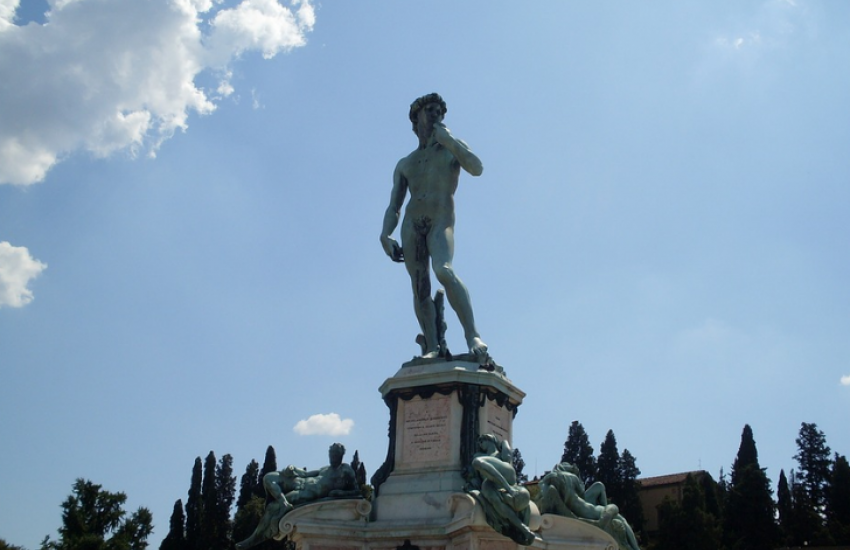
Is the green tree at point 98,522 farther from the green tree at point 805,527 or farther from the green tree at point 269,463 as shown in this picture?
the green tree at point 805,527

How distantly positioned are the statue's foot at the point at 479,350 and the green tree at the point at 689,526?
41911mm

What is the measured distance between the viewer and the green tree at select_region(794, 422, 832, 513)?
187ft

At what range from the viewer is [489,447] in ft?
33.0

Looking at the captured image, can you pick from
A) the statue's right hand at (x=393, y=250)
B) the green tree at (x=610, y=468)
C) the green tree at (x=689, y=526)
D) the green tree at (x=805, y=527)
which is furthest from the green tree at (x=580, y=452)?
the statue's right hand at (x=393, y=250)

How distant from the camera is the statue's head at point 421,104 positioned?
12.5 m

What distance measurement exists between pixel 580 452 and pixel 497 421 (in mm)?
48892

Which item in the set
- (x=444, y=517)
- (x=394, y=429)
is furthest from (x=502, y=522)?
(x=394, y=429)

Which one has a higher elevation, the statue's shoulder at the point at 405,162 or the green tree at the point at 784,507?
the green tree at the point at 784,507

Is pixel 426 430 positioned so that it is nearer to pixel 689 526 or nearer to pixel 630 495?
pixel 689 526

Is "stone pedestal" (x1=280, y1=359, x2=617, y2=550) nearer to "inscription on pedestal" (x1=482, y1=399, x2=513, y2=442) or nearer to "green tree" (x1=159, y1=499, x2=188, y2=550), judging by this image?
"inscription on pedestal" (x1=482, y1=399, x2=513, y2=442)

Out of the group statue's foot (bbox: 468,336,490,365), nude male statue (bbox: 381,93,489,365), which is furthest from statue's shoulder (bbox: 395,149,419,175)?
statue's foot (bbox: 468,336,490,365)

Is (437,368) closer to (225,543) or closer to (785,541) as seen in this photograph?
(785,541)

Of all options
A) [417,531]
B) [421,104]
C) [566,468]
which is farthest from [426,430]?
[421,104]

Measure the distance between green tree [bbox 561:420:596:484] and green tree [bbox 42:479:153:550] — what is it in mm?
27469
